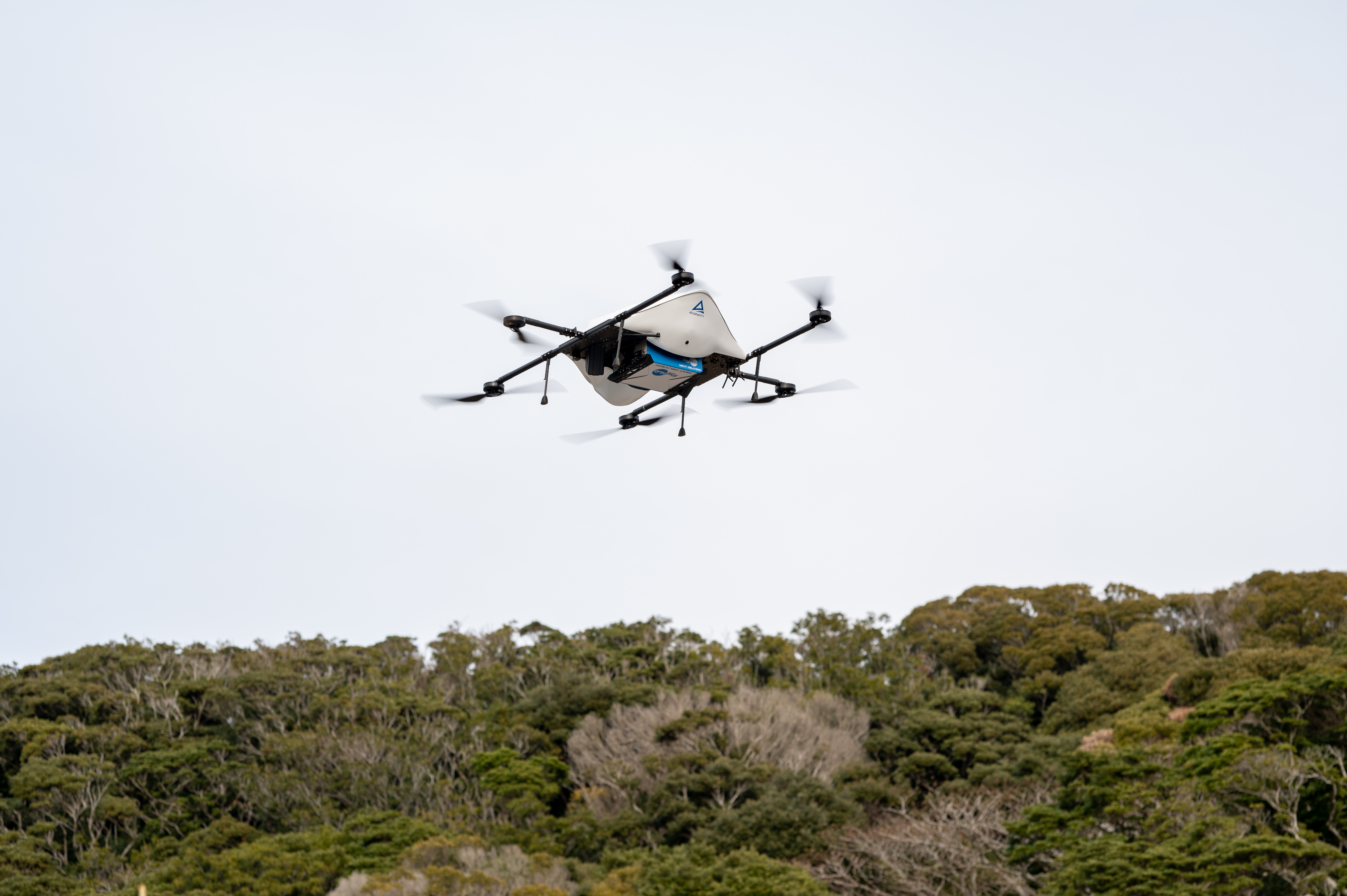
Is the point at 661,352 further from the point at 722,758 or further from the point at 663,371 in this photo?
the point at 722,758

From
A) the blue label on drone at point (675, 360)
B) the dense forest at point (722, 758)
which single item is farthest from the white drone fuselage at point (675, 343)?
the dense forest at point (722, 758)

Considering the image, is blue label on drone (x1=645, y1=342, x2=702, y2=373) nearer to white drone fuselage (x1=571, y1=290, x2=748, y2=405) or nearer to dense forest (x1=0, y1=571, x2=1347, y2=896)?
white drone fuselage (x1=571, y1=290, x2=748, y2=405)

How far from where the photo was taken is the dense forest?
20.7 meters

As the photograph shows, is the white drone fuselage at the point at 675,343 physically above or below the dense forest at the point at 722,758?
above

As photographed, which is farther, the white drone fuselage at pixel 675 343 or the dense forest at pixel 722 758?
the dense forest at pixel 722 758

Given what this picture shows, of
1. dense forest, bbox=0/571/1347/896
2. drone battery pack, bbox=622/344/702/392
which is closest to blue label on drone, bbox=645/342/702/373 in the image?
drone battery pack, bbox=622/344/702/392

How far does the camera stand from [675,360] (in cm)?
1105

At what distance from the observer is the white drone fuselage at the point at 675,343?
35.4 ft

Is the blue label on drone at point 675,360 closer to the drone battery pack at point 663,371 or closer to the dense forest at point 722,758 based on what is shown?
the drone battery pack at point 663,371

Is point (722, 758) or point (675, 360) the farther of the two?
point (722, 758)

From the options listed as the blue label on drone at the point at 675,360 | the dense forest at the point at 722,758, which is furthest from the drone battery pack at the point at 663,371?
the dense forest at the point at 722,758

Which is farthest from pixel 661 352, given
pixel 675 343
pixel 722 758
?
pixel 722 758

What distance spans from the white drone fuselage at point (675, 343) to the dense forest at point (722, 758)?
12.1 m

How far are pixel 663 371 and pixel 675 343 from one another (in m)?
0.35
